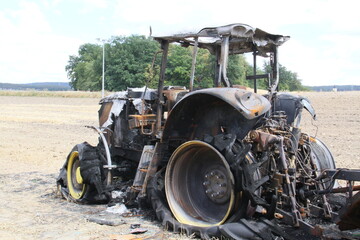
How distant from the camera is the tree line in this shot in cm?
728

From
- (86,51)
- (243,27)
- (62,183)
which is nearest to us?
(243,27)

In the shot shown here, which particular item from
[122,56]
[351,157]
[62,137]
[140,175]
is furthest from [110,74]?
[140,175]

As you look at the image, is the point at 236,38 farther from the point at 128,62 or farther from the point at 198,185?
the point at 128,62

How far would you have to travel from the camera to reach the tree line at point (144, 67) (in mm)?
7281

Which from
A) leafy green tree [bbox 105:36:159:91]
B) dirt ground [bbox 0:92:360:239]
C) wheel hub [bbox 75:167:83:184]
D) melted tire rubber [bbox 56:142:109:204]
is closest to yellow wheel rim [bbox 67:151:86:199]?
wheel hub [bbox 75:167:83:184]

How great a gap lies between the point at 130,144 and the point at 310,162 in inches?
119

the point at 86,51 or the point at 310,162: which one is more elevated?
the point at 86,51

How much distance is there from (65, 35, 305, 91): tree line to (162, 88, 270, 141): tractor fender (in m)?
0.78

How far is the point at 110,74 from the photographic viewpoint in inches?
2170

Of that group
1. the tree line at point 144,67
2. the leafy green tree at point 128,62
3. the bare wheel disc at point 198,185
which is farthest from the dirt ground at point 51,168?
the leafy green tree at point 128,62

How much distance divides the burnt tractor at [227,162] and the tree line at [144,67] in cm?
28

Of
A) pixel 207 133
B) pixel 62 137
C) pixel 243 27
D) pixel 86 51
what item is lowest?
pixel 62 137

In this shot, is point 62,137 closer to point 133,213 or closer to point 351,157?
point 351,157

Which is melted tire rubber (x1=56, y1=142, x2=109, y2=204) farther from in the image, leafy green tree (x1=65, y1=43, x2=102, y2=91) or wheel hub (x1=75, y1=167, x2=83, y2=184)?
leafy green tree (x1=65, y1=43, x2=102, y2=91)
